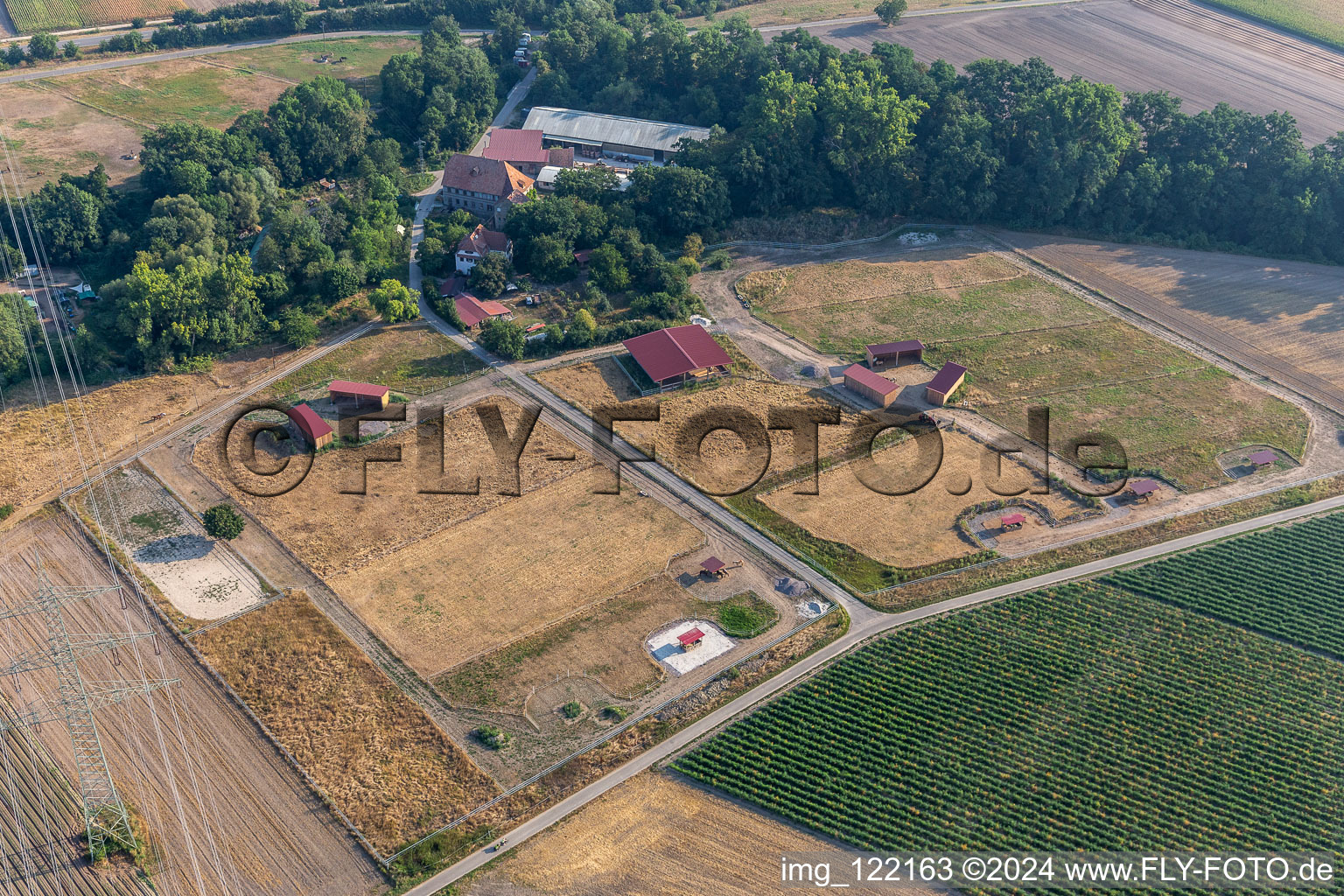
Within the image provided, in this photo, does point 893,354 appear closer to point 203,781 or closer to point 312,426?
point 312,426

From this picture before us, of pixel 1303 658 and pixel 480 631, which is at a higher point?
pixel 480 631

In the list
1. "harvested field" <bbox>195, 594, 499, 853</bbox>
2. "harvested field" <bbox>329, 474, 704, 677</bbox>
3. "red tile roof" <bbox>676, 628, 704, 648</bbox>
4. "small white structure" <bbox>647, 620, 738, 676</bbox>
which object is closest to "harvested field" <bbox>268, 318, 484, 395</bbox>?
"harvested field" <bbox>329, 474, 704, 677</bbox>

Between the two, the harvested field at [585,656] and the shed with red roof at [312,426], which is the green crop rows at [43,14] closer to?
the shed with red roof at [312,426]

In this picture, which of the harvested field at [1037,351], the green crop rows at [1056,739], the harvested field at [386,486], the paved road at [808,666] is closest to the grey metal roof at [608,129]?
the harvested field at [1037,351]

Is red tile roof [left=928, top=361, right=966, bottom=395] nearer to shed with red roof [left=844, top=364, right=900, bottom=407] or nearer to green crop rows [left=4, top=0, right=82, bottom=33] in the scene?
shed with red roof [left=844, top=364, right=900, bottom=407]

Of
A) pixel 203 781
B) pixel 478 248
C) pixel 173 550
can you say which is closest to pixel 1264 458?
pixel 478 248

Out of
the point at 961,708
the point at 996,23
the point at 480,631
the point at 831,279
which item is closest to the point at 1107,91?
the point at 831,279

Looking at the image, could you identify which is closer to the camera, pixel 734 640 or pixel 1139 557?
pixel 734 640

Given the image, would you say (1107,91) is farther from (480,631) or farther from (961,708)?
(480,631)
